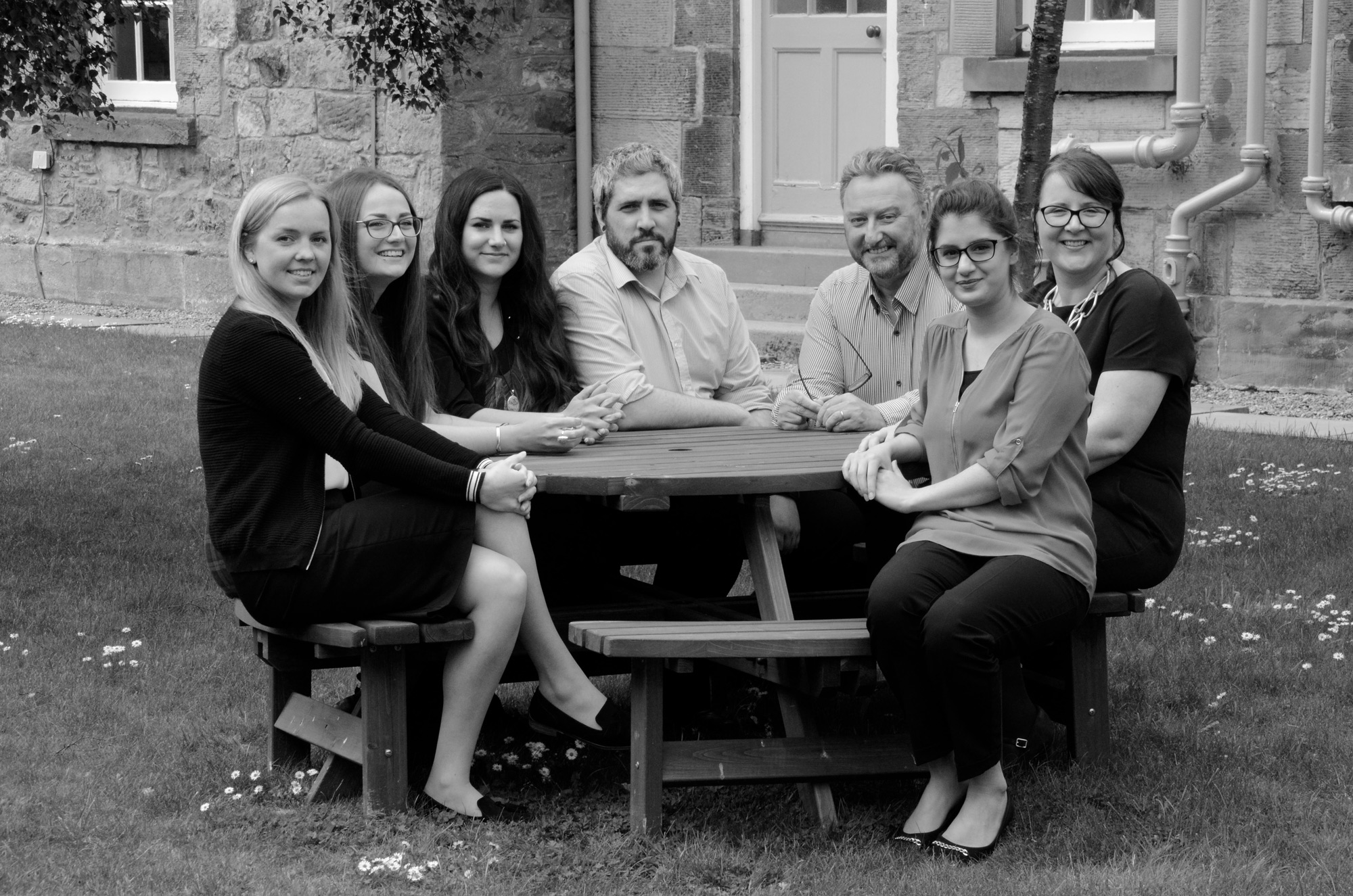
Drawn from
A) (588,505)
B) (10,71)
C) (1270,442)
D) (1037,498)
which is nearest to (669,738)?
(588,505)

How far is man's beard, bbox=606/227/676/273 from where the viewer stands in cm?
469

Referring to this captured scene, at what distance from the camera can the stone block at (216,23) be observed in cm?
1162

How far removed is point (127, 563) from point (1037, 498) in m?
3.47

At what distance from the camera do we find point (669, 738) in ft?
14.6

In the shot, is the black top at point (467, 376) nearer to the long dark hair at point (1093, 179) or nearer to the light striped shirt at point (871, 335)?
the light striped shirt at point (871, 335)

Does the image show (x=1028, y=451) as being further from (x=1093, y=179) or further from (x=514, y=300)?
(x=514, y=300)

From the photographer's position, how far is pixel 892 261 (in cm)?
453

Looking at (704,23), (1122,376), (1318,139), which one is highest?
(704,23)

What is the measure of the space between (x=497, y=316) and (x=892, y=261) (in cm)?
104

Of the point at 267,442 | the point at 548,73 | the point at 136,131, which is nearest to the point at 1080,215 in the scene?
the point at 267,442

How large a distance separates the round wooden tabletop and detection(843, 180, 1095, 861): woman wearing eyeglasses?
156mm

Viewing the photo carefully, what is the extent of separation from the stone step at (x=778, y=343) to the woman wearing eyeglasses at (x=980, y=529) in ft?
18.5

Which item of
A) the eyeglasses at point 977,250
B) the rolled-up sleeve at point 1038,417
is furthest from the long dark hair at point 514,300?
the rolled-up sleeve at point 1038,417

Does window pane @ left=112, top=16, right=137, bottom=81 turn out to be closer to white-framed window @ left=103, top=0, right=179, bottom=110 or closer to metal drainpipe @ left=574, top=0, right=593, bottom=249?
white-framed window @ left=103, top=0, right=179, bottom=110
